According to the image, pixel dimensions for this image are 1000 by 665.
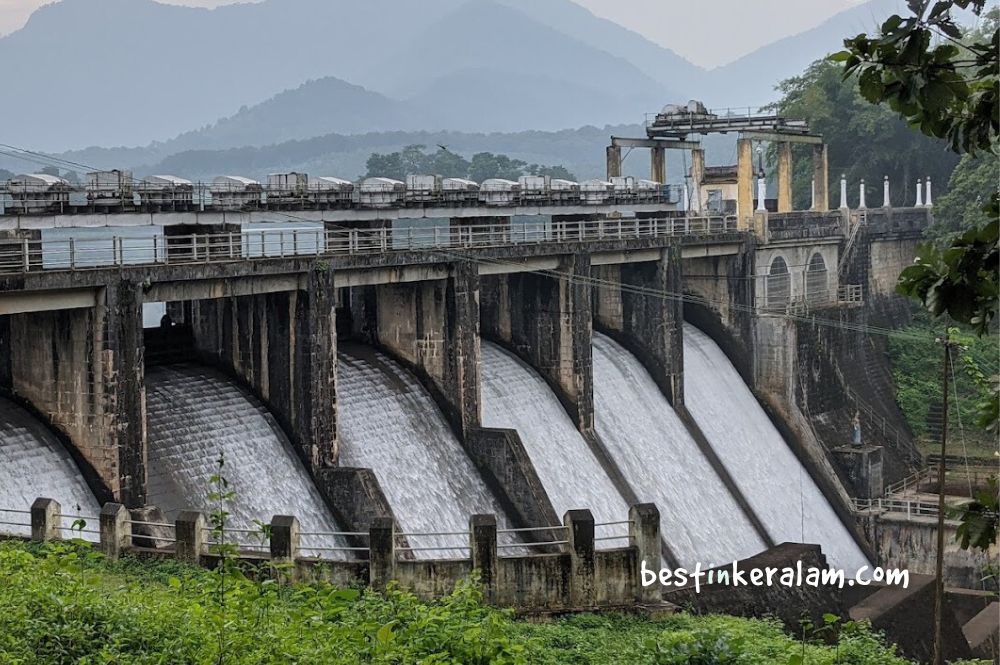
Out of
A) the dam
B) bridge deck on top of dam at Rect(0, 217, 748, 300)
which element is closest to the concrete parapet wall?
the dam

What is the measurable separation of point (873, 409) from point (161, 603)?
48374mm

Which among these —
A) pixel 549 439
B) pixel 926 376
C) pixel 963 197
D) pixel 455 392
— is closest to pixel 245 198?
pixel 455 392

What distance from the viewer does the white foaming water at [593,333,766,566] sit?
4372 centimetres

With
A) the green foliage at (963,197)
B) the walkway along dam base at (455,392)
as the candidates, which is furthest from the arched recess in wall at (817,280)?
the green foliage at (963,197)

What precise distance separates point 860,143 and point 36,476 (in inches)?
2881

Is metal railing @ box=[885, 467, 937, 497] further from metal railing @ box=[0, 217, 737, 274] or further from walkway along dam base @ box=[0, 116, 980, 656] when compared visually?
metal railing @ box=[0, 217, 737, 274]

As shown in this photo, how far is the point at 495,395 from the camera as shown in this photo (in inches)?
1693

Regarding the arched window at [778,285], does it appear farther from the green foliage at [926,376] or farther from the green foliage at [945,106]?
the green foliage at [945,106]

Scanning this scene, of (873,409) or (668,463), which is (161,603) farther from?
(873,409)

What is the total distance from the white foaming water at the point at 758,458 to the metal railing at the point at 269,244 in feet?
18.5

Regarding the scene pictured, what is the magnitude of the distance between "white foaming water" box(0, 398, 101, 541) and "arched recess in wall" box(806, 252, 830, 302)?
42.9 metres

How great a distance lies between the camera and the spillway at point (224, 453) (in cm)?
3070

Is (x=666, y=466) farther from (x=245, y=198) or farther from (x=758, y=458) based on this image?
(x=245, y=198)

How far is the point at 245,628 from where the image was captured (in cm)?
1817
